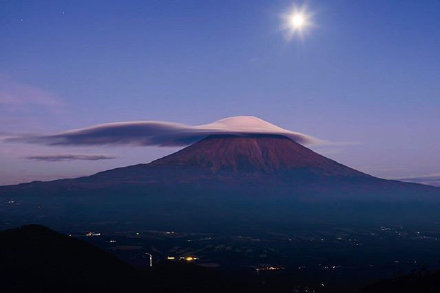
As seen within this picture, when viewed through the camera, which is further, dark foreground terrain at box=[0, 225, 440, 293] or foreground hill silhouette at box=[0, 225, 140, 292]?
dark foreground terrain at box=[0, 225, 440, 293]

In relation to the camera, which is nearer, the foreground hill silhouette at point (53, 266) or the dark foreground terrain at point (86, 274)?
the foreground hill silhouette at point (53, 266)

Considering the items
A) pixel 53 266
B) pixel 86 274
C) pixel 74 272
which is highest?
pixel 53 266

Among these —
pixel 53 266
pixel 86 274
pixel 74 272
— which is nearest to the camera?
pixel 74 272

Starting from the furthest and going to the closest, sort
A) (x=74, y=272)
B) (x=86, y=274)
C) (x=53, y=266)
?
(x=86, y=274) → (x=53, y=266) → (x=74, y=272)

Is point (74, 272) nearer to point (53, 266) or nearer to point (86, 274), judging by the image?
point (86, 274)

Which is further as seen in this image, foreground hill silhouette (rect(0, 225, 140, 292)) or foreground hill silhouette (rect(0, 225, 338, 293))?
foreground hill silhouette (rect(0, 225, 338, 293))

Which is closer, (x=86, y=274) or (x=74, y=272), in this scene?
(x=74, y=272)

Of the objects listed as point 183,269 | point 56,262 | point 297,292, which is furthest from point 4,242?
point 297,292

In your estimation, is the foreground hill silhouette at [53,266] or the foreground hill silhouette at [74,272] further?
the foreground hill silhouette at [74,272]

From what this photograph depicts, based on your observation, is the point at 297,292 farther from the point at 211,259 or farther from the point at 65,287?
the point at 211,259

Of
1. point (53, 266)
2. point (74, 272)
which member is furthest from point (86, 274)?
point (53, 266)

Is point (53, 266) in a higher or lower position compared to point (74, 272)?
higher
